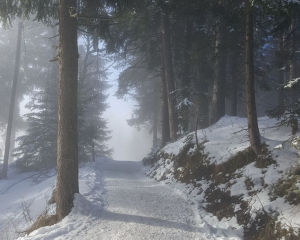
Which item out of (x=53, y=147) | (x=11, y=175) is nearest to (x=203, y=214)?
(x=53, y=147)

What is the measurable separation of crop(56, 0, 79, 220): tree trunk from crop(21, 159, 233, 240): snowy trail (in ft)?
1.79

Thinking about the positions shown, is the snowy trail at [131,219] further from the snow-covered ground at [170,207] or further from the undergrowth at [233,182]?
the undergrowth at [233,182]

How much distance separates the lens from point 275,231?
4965mm

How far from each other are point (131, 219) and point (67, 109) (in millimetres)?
3185

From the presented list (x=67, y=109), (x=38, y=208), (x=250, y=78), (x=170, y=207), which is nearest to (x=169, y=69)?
(x=250, y=78)

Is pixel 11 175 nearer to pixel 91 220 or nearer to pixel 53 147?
pixel 53 147

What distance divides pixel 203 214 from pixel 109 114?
13654 centimetres

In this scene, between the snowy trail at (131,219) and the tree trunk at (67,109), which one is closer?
the snowy trail at (131,219)

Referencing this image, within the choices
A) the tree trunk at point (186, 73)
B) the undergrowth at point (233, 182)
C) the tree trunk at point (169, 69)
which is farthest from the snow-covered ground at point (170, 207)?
the tree trunk at point (169, 69)

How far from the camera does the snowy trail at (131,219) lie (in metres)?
5.61

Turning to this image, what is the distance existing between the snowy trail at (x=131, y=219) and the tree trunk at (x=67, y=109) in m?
0.55

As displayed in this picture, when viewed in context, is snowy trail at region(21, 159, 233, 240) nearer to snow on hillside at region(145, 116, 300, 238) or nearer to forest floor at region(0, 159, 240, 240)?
forest floor at region(0, 159, 240, 240)

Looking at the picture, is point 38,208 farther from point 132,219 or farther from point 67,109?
point 132,219

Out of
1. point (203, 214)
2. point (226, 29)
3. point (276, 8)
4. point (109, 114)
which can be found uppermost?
point (109, 114)
